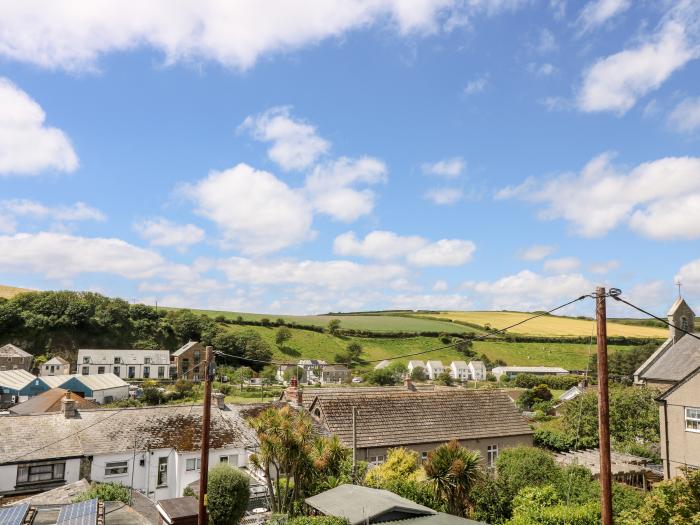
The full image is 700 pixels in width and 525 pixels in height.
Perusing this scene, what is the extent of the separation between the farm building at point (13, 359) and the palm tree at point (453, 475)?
4023 inches

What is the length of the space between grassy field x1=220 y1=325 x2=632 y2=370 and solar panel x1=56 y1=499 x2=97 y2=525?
371 ft

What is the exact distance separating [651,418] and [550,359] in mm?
94756

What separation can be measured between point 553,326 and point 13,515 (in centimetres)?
16314

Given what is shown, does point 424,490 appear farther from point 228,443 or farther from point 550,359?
point 550,359

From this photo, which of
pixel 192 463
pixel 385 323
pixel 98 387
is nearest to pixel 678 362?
pixel 192 463

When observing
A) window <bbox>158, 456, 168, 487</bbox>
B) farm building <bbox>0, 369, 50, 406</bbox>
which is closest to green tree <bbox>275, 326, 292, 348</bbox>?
farm building <bbox>0, 369, 50, 406</bbox>

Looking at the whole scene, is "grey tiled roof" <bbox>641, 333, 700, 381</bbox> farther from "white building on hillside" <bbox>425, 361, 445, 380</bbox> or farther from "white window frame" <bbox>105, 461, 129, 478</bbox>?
"white building on hillside" <bbox>425, 361, 445, 380</bbox>

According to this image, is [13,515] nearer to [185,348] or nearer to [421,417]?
[421,417]

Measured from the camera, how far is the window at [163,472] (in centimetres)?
3466

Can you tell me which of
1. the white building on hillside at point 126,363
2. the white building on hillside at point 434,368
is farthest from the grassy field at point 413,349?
the white building on hillside at point 126,363

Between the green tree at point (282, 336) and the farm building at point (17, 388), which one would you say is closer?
the farm building at point (17, 388)

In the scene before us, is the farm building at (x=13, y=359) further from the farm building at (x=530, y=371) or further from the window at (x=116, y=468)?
the farm building at (x=530, y=371)

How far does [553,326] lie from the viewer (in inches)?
6348

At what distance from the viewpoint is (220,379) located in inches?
4146
